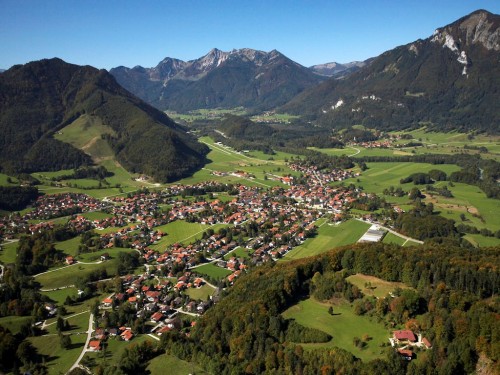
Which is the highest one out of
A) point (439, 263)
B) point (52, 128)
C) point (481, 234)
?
point (52, 128)

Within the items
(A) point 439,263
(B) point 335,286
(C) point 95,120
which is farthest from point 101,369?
(C) point 95,120

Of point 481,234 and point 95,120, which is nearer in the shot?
point 481,234

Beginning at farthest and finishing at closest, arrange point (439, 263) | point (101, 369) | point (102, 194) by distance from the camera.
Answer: point (102, 194) < point (439, 263) < point (101, 369)

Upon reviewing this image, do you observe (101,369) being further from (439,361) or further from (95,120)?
(95,120)

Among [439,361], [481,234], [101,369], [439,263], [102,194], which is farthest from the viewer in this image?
[102,194]

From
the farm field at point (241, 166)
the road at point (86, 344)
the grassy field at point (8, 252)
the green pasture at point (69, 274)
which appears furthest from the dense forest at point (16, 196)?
the road at point (86, 344)

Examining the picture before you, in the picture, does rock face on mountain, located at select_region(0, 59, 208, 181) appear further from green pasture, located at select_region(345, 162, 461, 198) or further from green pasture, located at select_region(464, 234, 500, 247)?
green pasture, located at select_region(464, 234, 500, 247)

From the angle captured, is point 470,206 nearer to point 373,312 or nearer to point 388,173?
point 388,173
